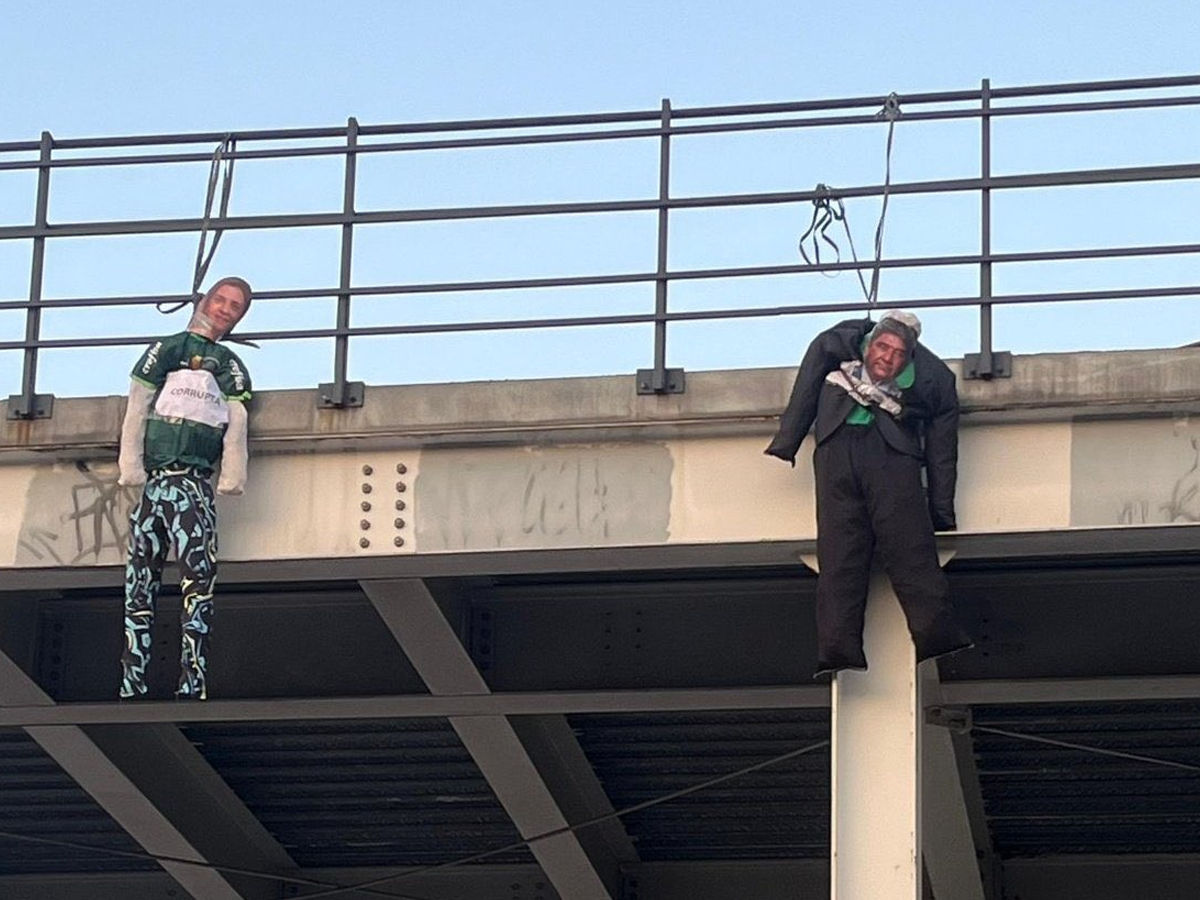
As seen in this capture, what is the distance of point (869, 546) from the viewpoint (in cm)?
1125

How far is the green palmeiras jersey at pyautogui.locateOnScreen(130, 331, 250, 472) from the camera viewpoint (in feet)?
39.1

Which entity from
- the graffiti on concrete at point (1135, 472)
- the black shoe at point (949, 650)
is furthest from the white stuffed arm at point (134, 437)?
the graffiti on concrete at point (1135, 472)

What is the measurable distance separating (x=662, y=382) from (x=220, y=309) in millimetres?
2514

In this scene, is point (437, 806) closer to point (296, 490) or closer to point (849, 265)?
point (296, 490)

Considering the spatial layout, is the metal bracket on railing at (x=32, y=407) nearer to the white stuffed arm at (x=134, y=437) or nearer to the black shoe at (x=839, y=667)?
the white stuffed arm at (x=134, y=437)

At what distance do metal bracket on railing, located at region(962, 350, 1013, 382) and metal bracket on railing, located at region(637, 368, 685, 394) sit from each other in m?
1.49

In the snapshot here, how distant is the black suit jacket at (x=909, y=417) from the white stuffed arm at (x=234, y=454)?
2830 mm

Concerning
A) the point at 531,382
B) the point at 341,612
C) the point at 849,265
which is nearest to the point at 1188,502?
the point at 849,265

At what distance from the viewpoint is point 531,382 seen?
11953 mm

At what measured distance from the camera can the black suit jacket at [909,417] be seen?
11250 mm

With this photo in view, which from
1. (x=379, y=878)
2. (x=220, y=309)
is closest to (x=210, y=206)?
(x=220, y=309)

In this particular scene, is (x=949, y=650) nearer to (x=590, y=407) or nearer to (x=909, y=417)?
(x=909, y=417)

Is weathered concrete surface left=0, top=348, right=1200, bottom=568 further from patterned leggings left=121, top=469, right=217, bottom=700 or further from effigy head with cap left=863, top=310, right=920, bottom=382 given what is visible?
effigy head with cap left=863, top=310, right=920, bottom=382

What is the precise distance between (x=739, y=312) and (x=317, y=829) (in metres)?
6.96
